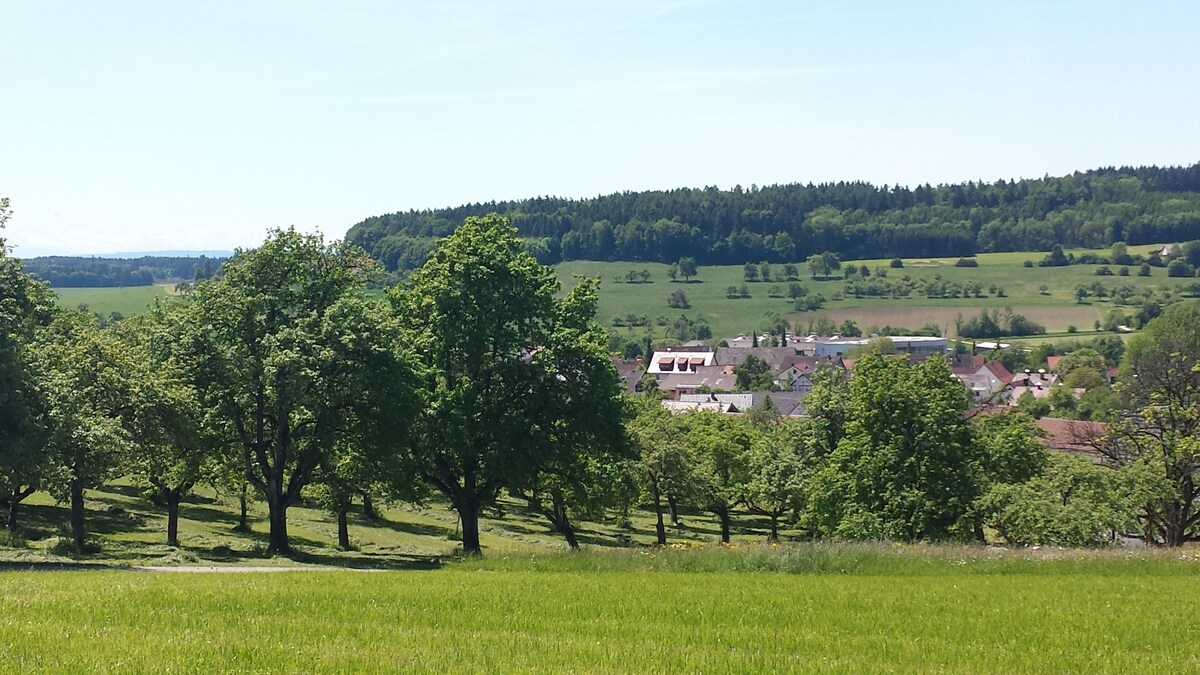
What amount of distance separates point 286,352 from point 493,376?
777 centimetres

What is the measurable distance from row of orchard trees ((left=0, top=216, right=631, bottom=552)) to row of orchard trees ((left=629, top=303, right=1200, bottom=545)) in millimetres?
11844

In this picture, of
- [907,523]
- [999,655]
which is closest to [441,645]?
[999,655]

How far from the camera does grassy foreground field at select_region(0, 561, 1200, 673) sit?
12.8 metres

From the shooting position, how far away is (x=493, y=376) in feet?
127

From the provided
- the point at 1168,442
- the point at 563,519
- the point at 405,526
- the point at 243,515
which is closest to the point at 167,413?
the point at 243,515

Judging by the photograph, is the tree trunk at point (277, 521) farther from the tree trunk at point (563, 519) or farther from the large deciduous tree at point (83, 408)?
the tree trunk at point (563, 519)

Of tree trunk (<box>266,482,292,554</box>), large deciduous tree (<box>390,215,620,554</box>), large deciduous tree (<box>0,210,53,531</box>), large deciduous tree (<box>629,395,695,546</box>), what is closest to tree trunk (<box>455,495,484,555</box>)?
large deciduous tree (<box>390,215,620,554</box>)

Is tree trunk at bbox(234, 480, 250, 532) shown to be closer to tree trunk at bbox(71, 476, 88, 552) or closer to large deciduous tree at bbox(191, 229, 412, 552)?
large deciduous tree at bbox(191, 229, 412, 552)

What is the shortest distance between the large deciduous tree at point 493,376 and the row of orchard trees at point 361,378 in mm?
60

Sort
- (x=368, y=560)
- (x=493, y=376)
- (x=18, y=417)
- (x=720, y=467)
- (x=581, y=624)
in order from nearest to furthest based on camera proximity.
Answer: (x=581, y=624) < (x=18, y=417) < (x=368, y=560) < (x=493, y=376) < (x=720, y=467)

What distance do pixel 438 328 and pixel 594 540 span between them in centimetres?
2771

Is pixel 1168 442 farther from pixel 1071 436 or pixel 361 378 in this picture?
pixel 361 378

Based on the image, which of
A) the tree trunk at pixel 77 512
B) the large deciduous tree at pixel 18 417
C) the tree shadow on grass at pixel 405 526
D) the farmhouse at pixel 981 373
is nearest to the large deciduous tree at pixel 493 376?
the tree trunk at pixel 77 512

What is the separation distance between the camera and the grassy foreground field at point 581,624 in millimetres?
12844
